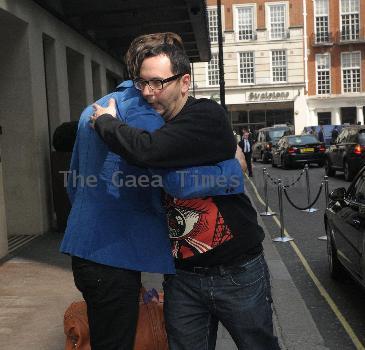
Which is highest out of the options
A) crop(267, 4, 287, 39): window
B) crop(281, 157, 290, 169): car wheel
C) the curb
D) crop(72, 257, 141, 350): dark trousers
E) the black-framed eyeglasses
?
crop(267, 4, 287, 39): window

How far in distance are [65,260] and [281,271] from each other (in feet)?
8.50

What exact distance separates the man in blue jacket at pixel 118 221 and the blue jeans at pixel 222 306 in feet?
0.63

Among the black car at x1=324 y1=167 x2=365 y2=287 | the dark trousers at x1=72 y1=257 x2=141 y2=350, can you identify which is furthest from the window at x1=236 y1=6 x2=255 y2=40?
the dark trousers at x1=72 y1=257 x2=141 y2=350

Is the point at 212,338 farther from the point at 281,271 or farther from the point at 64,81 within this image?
the point at 64,81

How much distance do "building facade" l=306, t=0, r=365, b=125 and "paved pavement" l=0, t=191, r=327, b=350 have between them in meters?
39.7

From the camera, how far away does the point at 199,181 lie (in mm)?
2020

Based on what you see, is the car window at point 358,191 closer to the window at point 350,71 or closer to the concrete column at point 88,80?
the concrete column at point 88,80

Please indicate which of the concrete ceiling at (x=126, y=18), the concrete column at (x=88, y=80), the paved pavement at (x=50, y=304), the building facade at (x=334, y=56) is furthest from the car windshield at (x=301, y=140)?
the building facade at (x=334, y=56)

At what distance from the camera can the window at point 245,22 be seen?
44.8m

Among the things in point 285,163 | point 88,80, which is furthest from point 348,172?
point 88,80

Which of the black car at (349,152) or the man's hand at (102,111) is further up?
the man's hand at (102,111)

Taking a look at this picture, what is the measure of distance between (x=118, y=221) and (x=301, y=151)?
2104cm

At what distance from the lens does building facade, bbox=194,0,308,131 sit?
145 feet

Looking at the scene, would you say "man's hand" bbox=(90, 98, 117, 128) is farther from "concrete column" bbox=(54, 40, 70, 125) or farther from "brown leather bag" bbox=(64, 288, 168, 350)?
"concrete column" bbox=(54, 40, 70, 125)
